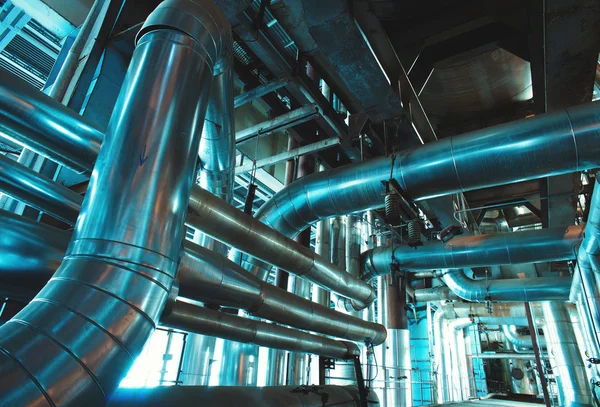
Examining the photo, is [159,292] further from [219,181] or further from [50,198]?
[219,181]

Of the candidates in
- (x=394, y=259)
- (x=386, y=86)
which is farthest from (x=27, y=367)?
(x=394, y=259)

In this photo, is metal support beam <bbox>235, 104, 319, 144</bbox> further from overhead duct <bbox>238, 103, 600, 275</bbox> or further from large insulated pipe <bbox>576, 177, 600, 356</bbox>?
large insulated pipe <bbox>576, 177, 600, 356</bbox>

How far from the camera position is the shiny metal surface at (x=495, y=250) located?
486 cm

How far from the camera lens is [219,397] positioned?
109 inches

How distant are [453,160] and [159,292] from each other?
2.89m

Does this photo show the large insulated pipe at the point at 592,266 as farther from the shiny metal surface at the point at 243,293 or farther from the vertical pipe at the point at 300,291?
the vertical pipe at the point at 300,291

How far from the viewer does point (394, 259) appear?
6305 millimetres

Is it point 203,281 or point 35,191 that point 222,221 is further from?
point 35,191

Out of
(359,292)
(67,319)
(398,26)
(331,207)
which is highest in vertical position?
(398,26)

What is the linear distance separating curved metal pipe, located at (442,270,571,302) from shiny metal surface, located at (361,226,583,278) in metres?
2.08

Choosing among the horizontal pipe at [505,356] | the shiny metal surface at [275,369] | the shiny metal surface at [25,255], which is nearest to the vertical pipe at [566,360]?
the shiny metal surface at [275,369]

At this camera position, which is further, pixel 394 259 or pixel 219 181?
pixel 394 259

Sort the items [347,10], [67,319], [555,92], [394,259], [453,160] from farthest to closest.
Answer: [394,259] < [555,92] < [453,160] < [347,10] < [67,319]

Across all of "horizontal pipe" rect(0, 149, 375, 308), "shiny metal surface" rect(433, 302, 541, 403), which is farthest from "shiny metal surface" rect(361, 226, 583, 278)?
"shiny metal surface" rect(433, 302, 541, 403)
